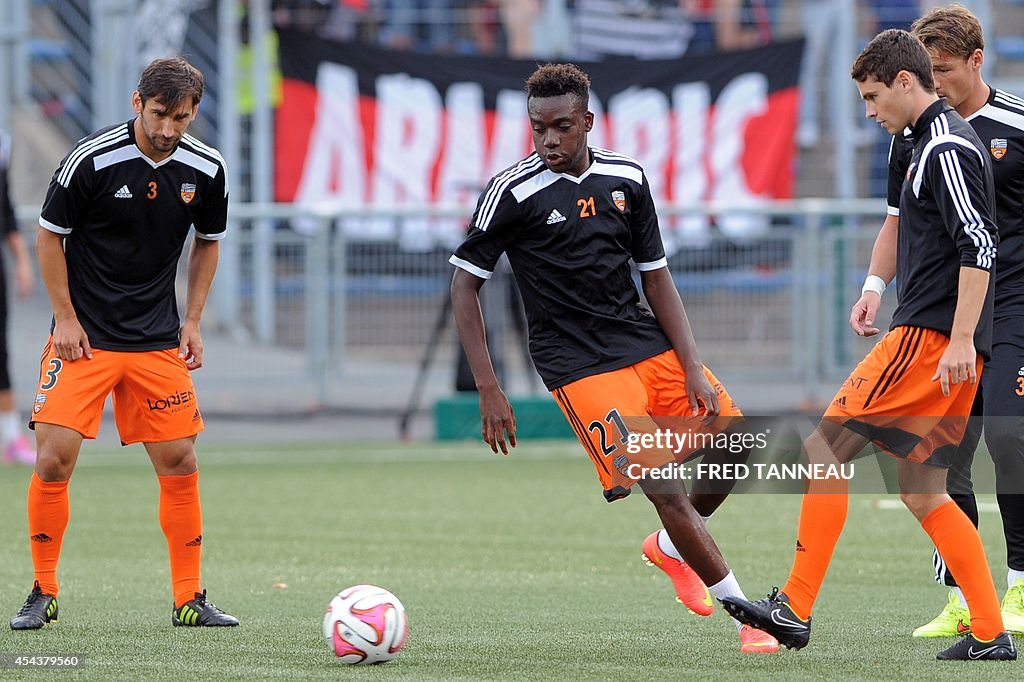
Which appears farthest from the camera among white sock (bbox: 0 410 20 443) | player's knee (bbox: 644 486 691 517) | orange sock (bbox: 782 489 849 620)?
white sock (bbox: 0 410 20 443)

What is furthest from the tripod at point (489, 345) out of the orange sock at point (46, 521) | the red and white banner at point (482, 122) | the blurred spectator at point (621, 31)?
the orange sock at point (46, 521)

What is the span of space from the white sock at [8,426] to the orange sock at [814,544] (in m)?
8.03

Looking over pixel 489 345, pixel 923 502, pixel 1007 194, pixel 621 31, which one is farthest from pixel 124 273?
pixel 621 31

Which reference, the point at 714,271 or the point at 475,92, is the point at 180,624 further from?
the point at 475,92

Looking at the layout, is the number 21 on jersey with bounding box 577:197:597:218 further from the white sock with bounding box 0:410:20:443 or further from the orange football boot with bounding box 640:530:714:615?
the white sock with bounding box 0:410:20:443

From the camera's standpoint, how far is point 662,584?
7309mm

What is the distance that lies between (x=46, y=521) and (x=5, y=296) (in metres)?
5.75

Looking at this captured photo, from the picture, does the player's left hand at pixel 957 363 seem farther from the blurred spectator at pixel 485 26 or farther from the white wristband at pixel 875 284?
the blurred spectator at pixel 485 26

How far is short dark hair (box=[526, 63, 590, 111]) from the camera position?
551cm

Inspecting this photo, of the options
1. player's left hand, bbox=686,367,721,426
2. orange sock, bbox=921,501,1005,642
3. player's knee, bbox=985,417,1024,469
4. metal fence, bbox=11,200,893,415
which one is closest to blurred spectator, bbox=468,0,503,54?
metal fence, bbox=11,200,893,415

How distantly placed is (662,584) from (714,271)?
8121mm

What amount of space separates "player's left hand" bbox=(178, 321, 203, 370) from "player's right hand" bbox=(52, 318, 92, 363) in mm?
393

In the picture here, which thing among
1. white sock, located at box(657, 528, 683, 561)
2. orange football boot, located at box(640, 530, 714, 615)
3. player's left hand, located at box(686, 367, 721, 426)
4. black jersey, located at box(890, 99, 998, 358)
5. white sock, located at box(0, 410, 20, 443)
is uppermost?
black jersey, located at box(890, 99, 998, 358)

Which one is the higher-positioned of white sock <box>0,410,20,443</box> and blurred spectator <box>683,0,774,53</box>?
blurred spectator <box>683,0,774,53</box>
